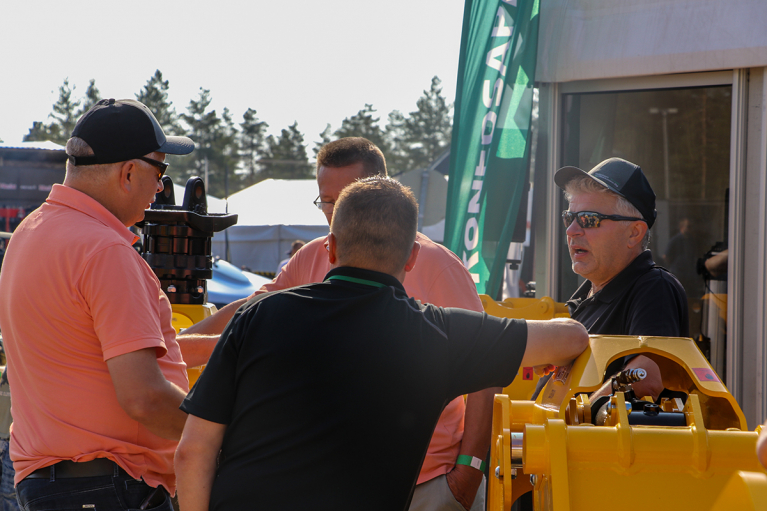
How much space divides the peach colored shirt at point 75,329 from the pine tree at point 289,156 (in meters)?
67.2

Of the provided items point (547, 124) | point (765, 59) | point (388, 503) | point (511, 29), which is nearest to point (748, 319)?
point (765, 59)

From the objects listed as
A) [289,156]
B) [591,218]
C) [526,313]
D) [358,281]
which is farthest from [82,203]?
[289,156]

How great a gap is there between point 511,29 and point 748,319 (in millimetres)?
2437

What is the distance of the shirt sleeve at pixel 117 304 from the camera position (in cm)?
170

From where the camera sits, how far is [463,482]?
225cm

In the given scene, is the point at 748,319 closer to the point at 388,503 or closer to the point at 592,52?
the point at 592,52

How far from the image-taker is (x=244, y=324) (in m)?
1.46

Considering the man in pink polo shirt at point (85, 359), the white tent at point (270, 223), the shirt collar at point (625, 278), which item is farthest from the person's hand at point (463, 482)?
the white tent at point (270, 223)

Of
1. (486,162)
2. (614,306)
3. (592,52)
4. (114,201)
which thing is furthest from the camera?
(486,162)

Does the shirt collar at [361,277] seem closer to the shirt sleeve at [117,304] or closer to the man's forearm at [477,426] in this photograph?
the shirt sleeve at [117,304]

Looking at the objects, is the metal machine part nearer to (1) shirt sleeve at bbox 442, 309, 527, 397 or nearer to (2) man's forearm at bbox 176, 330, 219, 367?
(2) man's forearm at bbox 176, 330, 219, 367

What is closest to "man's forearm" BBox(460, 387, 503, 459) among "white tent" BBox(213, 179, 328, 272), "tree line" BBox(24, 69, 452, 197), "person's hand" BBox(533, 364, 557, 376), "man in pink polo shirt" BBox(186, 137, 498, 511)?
"man in pink polo shirt" BBox(186, 137, 498, 511)

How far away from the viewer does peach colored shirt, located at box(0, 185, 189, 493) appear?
1.72 meters

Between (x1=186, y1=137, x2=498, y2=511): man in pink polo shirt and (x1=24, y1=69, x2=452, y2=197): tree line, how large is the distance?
5970 centimetres
